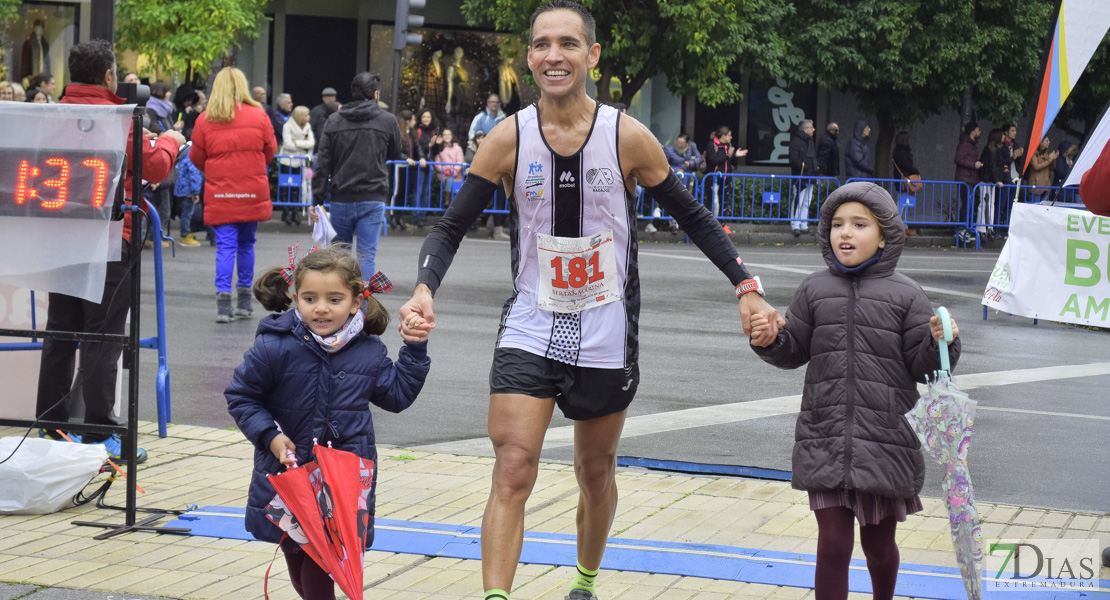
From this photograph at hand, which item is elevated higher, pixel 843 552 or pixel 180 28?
pixel 180 28

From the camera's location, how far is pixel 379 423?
8070 millimetres

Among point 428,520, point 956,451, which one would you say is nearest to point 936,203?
point 428,520

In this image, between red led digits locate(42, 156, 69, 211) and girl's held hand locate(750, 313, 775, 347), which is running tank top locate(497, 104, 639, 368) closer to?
girl's held hand locate(750, 313, 775, 347)

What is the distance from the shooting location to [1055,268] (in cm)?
745

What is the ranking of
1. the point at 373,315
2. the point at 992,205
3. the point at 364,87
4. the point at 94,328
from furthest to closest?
the point at 992,205, the point at 364,87, the point at 94,328, the point at 373,315

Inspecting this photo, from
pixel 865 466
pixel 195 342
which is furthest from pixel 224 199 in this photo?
pixel 865 466

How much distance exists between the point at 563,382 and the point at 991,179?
75.8ft

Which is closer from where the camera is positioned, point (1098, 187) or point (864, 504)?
point (864, 504)

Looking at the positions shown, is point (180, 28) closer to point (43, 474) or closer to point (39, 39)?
point (39, 39)

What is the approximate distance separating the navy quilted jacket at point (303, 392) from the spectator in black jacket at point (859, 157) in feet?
71.3

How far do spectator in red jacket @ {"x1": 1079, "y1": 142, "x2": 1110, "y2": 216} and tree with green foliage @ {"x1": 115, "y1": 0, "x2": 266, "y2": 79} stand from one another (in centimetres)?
1946

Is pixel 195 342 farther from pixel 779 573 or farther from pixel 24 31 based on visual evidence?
pixel 24 31

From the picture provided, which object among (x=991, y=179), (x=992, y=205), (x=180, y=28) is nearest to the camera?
(x=180, y=28)

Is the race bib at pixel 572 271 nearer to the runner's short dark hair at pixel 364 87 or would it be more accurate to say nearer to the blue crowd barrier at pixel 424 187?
the runner's short dark hair at pixel 364 87
